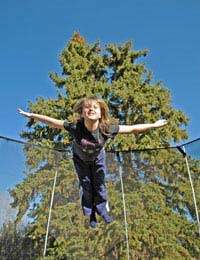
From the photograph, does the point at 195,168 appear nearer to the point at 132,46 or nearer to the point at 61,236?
the point at 61,236

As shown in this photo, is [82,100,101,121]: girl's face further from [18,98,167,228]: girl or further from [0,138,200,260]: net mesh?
[0,138,200,260]: net mesh

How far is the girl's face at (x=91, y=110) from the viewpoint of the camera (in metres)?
1.88

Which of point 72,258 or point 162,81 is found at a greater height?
point 162,81

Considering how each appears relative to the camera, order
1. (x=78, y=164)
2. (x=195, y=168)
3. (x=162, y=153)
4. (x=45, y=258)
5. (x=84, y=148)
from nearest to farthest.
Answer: (x=84, y=148)
(x=78, y=164)
(x=195, y=168)
(x=45, y=258)
(x=162, y=153)

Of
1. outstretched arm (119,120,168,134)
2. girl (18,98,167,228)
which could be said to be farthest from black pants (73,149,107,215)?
outstretched arm (119,120,168,134)

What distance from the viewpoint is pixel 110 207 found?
11.0 ft

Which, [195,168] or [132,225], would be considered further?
→ [132,225]

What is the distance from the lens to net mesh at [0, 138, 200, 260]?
2.91 metres

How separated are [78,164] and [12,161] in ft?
3.09

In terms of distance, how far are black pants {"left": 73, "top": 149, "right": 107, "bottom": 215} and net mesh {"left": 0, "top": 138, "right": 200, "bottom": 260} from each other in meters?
0.83

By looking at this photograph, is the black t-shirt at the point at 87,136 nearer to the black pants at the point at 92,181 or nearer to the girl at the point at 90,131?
the girl at the point at 90,131

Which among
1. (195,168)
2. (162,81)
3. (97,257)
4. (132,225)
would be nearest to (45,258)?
(97,257)

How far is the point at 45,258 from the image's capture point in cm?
337

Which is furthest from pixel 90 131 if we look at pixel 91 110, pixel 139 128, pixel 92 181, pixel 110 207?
pixel 110 207
